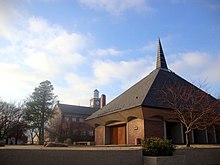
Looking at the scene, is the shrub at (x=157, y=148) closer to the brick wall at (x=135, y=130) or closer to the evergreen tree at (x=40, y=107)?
the brick wall at (x=135, y=130)

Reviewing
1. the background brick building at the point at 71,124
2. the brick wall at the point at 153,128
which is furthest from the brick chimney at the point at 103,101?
the brick wall at the point at 153,128

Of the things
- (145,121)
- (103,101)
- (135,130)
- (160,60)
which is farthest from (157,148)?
(103,101)

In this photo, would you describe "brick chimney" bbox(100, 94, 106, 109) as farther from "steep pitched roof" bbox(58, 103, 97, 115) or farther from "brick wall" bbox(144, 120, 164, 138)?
"brick wall" bbox(144, 120, 164, 138)

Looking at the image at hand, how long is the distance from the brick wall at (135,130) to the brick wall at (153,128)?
0.51 metres

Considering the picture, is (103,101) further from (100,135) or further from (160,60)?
(160,60)

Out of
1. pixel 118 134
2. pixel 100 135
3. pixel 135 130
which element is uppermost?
pixel 135 130

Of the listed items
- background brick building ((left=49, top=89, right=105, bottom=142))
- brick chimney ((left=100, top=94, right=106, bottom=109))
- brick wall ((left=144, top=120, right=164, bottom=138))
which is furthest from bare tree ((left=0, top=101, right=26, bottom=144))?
brick wall ((left=144, top=120, right=164, bottom=138))

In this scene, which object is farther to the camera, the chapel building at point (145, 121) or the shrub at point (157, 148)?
the chapel building at point (145, 121)

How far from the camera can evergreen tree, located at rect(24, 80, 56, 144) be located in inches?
1563

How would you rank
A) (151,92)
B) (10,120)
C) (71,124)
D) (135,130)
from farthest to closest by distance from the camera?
(71,124), (10,120), (135,130), (151,92)

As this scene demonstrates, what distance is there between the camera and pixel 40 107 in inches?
1582

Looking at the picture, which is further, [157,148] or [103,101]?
[103,101]

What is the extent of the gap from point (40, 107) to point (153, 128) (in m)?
22.5

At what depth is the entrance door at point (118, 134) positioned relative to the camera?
96.0 ft
